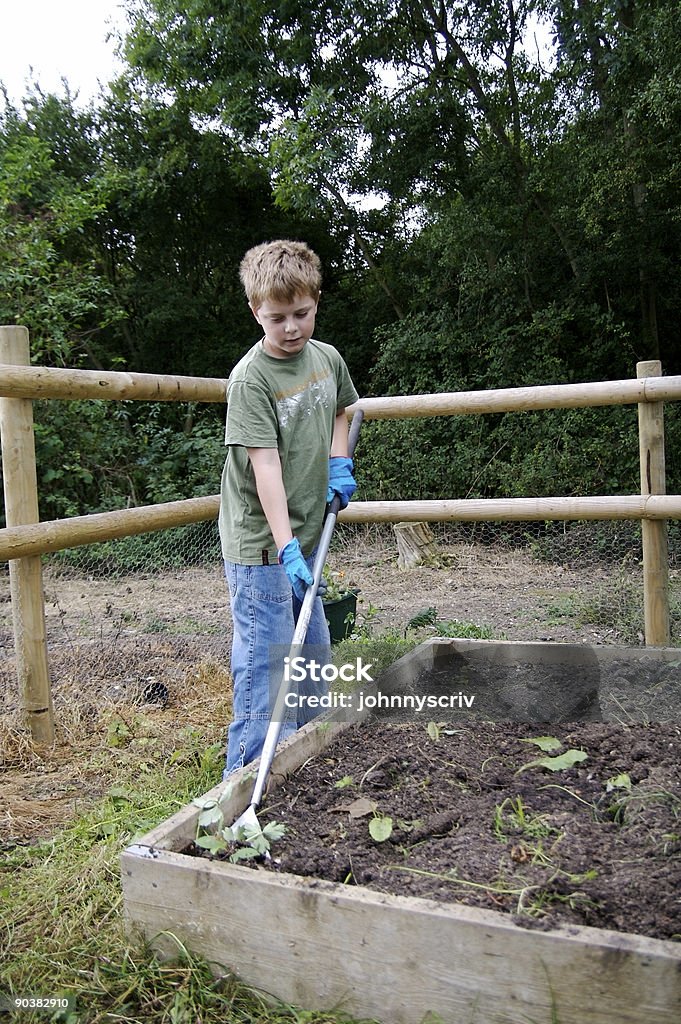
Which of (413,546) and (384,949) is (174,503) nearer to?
(384,949)

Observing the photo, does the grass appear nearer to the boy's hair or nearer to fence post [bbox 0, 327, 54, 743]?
fence post [bbox 0, 327, 54, 743]

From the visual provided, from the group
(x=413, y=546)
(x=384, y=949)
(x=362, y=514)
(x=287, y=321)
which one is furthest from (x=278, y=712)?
(x=413, y=546)

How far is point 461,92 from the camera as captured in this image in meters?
9.18

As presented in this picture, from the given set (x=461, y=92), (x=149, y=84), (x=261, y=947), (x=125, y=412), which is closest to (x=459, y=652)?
(x=261, y=947)

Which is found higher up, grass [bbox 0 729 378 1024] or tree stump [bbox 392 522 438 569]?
tree stump [bbox 392 522 438 569]

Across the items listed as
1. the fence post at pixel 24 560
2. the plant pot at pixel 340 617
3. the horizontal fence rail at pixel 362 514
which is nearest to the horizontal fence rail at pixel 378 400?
the fence post at pixel 24 560

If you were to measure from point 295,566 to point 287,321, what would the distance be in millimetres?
680

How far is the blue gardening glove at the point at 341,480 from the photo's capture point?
8.45 ft

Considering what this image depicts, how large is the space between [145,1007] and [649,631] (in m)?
2.51

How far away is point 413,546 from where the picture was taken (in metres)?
6.73

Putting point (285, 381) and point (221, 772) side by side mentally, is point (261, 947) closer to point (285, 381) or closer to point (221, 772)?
point (221, 772)

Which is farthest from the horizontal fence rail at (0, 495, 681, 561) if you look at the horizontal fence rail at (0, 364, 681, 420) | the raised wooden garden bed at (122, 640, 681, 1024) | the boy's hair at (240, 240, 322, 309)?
the raised wooden garden bed at (122, 640, 681, 1024)

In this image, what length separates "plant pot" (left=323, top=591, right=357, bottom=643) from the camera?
4.04 metres

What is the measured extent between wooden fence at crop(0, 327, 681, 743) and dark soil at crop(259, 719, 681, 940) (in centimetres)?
115
